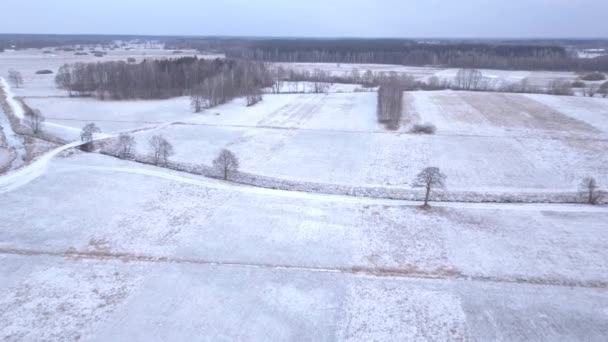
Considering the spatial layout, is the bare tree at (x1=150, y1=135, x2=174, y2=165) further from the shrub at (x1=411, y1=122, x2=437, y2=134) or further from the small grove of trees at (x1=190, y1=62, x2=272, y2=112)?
the shrub at (x1=411, y1=122, x2=437, y2=134)

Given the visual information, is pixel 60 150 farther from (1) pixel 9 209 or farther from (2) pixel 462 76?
(2) pixel 462 76

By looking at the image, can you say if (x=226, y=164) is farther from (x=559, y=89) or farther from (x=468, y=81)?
(x=468, y=81)

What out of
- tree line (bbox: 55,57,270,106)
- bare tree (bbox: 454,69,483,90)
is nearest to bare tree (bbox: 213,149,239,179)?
tree line (bbox: 55,57,270,106)

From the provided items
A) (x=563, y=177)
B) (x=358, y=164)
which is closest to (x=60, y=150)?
(x=358, y=164)

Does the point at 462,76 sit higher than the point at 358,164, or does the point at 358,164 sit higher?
the point at 462,76

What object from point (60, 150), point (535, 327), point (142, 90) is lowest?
point (535, 327)

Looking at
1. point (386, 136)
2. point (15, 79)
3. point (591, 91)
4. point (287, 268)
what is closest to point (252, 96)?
point (386, 136)
